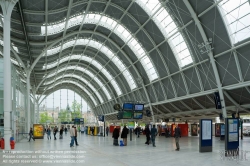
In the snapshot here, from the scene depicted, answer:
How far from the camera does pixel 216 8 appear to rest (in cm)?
2662

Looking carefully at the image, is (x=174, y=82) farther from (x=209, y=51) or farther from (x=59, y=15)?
(x=59, y=15)

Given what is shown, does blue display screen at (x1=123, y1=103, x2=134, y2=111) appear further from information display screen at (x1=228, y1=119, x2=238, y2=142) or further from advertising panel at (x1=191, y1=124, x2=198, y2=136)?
information display screen at (x1=228, y1=119, x2=238, y2=142)

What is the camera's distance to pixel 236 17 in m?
25.8

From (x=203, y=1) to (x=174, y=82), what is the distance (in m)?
14.2

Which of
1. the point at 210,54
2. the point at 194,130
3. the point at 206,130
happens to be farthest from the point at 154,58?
the point at 206,130

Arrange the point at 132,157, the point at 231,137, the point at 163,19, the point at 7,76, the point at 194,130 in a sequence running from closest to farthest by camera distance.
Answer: the point at 132,157 → the point at 231,137 → the point at 7,76 → the point at 163,19 → the point at 194,130

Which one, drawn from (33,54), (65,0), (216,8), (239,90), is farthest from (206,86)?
(33,54)

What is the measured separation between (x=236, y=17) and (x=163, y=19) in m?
10.5

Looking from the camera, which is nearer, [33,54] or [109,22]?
[109,22]

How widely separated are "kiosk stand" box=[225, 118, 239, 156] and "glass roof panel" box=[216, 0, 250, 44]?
1250cm

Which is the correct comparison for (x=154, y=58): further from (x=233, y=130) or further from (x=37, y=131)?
(x=233, y=130)

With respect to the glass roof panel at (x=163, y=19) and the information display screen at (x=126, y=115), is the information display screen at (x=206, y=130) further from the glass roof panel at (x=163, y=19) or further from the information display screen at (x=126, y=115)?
the information display screen at (x=126, y=115)

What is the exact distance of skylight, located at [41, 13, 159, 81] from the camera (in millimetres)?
38625

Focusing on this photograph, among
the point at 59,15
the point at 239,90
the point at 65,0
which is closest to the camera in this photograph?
the point at 239,90
